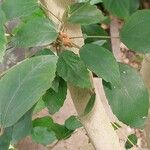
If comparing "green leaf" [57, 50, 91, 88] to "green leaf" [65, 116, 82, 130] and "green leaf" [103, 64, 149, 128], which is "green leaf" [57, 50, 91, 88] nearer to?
"green leaf" [103, 64, 149, 128]

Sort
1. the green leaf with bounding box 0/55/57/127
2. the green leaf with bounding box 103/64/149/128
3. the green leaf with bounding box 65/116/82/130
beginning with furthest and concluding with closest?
the green leaf with bounding box 65/116/82/130 < the green leaf with bounding box 103/64/149/128 < the green leaf with bounding box 0/55/57/127

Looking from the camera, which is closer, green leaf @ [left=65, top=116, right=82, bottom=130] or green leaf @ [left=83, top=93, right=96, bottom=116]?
green leaf @ [left=83, top=93, right=96, bottom=116]

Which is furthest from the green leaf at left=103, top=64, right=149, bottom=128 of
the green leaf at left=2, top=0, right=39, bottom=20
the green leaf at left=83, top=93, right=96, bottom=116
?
the green leaf at left=2, top=0, right=39, bottom=20

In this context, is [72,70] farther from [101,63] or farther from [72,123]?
[72,123]

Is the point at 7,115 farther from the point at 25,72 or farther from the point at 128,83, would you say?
the point at 128,83

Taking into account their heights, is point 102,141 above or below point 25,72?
below

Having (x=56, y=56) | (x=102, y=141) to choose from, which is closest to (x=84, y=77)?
(x=56, y=56)
